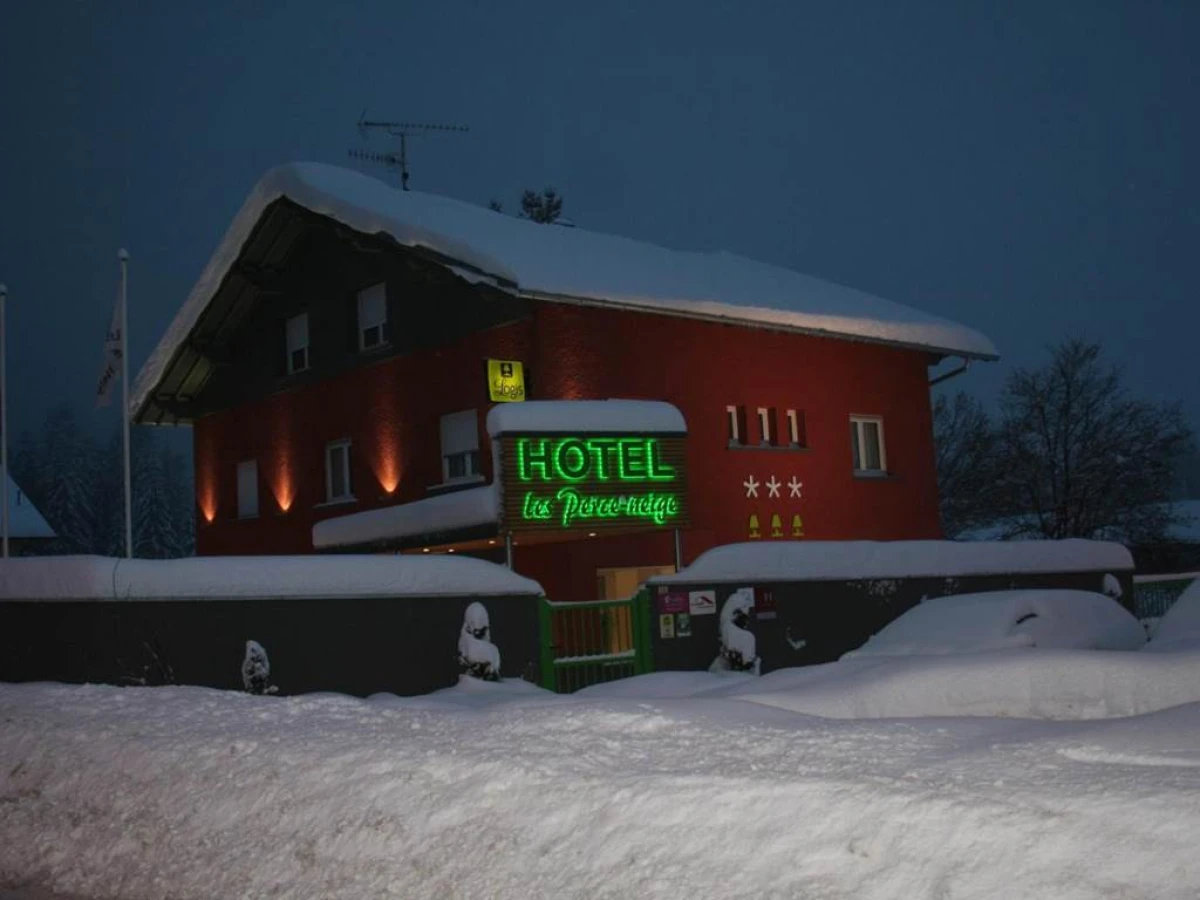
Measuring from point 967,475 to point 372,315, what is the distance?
2874 cm

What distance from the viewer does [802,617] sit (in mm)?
19453

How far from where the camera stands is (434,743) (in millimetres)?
7836

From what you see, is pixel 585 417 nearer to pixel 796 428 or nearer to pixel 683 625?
pixel 683 625

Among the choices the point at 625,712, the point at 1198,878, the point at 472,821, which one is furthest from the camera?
the point at 625,712

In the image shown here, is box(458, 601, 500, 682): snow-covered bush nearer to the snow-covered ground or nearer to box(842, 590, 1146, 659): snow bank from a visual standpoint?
box(842, 590, 1146, 659): snow bank

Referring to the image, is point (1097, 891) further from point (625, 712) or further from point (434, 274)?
point (434, 274)

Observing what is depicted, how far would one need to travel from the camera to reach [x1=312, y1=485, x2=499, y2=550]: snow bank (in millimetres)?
19719

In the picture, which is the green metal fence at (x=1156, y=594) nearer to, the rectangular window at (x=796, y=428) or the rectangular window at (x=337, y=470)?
the rectangular window at (x=796, y=428)

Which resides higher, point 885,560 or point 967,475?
point 967,475

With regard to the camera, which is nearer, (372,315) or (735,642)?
(735,642)

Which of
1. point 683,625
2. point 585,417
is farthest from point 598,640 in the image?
point 585,417

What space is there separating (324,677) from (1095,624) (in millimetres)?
8751

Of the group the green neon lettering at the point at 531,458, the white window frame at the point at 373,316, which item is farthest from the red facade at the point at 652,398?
the green neon lettering at the point at 531,458

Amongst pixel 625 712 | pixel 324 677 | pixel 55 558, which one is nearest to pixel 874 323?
pixel 324 677
